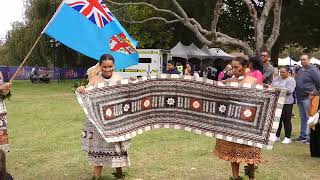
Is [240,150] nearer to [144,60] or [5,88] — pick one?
[5,88]

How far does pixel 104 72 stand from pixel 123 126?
2.43ft

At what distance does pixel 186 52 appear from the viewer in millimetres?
33031

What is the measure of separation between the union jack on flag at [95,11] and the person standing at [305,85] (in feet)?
14.6

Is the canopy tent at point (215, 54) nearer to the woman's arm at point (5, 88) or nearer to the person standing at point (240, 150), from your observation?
the person standing at point (240, 150)

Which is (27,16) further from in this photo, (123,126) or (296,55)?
(296,55)

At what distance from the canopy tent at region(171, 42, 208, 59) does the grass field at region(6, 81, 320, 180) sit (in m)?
21.1

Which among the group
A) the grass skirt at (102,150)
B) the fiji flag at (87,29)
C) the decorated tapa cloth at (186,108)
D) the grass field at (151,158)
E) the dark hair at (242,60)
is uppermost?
the fiji flag at (87,29)

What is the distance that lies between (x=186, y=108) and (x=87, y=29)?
6.54ft

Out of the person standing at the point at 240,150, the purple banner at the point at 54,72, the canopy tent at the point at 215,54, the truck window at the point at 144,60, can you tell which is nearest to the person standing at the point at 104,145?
the person standing at the point at 240,150

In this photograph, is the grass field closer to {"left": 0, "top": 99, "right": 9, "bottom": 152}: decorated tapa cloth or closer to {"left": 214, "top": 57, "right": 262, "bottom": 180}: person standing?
{"left": 0, "top": 99, "right": 9, "bottom": 152}: decorated tapa cloth

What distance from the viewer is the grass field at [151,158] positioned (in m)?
7.09

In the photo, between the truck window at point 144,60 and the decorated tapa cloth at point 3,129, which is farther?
the truck window at point 144,60

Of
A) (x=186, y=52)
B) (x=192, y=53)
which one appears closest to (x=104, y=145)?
(x=186, y=52)

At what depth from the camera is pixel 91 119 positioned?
5672mm
